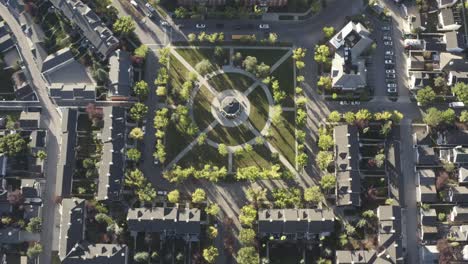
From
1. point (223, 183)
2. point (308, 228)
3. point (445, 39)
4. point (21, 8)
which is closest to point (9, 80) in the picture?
point (21, 8)

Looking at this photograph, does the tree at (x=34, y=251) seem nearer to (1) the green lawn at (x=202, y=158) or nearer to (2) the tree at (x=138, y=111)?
(2) the tree at (x=138, y=111)

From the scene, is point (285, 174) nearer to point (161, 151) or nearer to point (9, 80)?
point (161, 151)

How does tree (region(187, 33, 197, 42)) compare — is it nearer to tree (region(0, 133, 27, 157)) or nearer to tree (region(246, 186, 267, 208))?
tree (region(246, 186, 267, 208))

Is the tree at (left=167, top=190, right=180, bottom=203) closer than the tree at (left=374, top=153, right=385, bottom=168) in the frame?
Yes

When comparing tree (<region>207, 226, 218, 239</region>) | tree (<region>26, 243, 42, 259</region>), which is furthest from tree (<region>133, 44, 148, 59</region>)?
tree (<region>26, 243, 42, 259</region>)

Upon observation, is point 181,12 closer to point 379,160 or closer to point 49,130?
point 49,130

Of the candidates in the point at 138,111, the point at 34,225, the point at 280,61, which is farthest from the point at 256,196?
the point at 34,225
